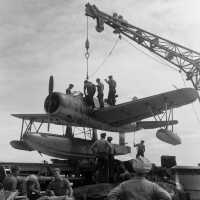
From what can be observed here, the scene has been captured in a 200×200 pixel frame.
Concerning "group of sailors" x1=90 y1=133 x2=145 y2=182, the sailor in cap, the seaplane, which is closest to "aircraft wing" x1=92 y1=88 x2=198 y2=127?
the seaplane

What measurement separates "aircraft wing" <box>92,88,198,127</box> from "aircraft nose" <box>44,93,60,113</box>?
1735mm

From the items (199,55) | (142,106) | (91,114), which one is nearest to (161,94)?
(142,106)

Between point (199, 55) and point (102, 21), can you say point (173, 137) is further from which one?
point (199, 55)

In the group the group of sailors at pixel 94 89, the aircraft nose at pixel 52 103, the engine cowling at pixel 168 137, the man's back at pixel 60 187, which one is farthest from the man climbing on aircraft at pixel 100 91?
the man's back at pixel 60 187

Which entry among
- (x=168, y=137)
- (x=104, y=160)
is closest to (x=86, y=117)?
(x=168, y=137)

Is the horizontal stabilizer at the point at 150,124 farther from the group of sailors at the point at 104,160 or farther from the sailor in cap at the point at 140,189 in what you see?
the sailor in cap at the point at 140,189

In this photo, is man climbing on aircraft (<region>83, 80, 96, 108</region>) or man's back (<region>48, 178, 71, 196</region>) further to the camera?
man climbing on aircraft (<region>83, 80, 96, 108</region>)

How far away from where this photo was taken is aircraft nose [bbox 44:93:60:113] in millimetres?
13850

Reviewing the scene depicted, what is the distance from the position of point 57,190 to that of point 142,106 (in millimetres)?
8651

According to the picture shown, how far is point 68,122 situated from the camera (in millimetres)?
15148

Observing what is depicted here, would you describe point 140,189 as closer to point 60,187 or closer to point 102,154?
point 60,187

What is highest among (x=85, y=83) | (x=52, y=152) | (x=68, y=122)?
(x=85, y=83)

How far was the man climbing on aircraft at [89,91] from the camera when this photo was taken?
14688 mm

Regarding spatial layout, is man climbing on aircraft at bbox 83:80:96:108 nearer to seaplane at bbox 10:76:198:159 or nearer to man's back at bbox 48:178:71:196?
seaplane at bbox 10:76:198:159
